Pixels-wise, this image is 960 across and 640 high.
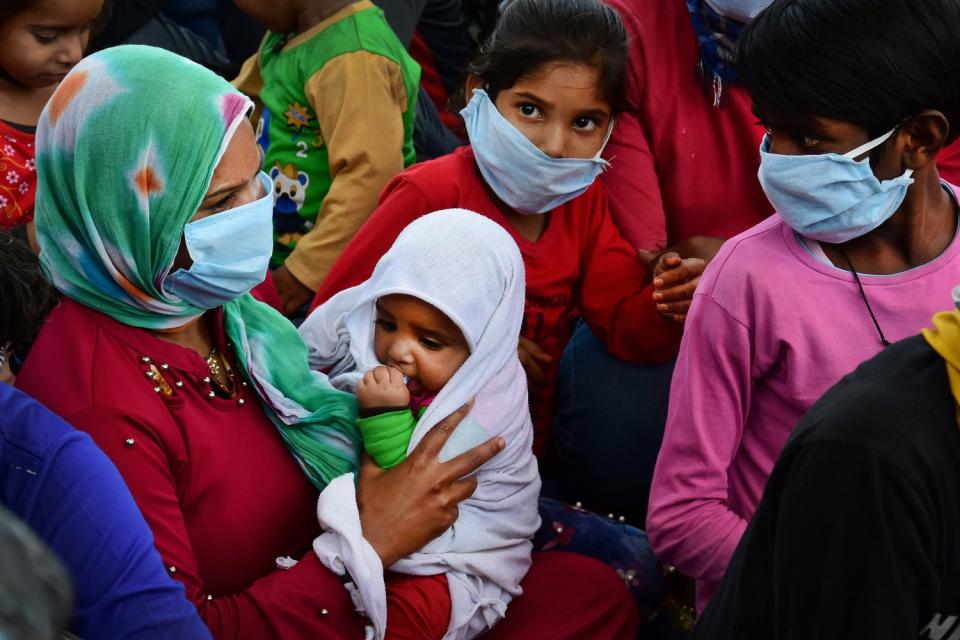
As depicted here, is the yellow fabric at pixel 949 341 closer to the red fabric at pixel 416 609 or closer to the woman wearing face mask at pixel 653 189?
the red fabric at pixel 416 609

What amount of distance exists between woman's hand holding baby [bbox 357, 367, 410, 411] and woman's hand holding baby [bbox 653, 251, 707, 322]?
0.65m

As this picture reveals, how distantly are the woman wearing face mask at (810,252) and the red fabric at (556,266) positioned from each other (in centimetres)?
61

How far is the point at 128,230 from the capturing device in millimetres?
2008

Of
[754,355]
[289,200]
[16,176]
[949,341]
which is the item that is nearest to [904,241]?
[754,355]

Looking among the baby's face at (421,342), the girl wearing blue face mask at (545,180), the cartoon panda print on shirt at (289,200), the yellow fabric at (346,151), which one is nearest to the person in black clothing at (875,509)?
the baby's face at (421,342)

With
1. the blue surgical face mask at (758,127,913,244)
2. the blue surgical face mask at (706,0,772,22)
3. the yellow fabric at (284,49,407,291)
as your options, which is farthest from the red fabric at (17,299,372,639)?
the blue surgical face mask at (706,0,772,22)

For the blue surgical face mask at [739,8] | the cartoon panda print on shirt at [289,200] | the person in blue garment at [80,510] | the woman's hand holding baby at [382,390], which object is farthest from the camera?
the cartoon panda print on shirt at [289,200]

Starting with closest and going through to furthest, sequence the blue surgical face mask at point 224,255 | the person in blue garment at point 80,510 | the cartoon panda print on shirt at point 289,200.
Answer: the person in blue garment at point 80,510 → the blue surgical face mask at point 224,255 → the cartoon panda print on shirt at point 289,200

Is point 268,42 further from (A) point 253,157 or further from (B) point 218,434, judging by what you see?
(B) point 218,434

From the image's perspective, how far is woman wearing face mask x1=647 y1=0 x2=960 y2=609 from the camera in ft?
6.74

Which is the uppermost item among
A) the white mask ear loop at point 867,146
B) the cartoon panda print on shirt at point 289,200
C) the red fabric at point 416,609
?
the white mask ear loop at point 867,146

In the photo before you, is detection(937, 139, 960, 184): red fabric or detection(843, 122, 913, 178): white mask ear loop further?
detection(937, 139, 960, 184): red fabric

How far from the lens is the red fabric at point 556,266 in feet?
9.24

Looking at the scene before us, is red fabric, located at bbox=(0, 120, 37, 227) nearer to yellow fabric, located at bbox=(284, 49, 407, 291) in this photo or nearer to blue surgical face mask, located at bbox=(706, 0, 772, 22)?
yellow fabric, located at bbox=(284, 49, 407, 291)
